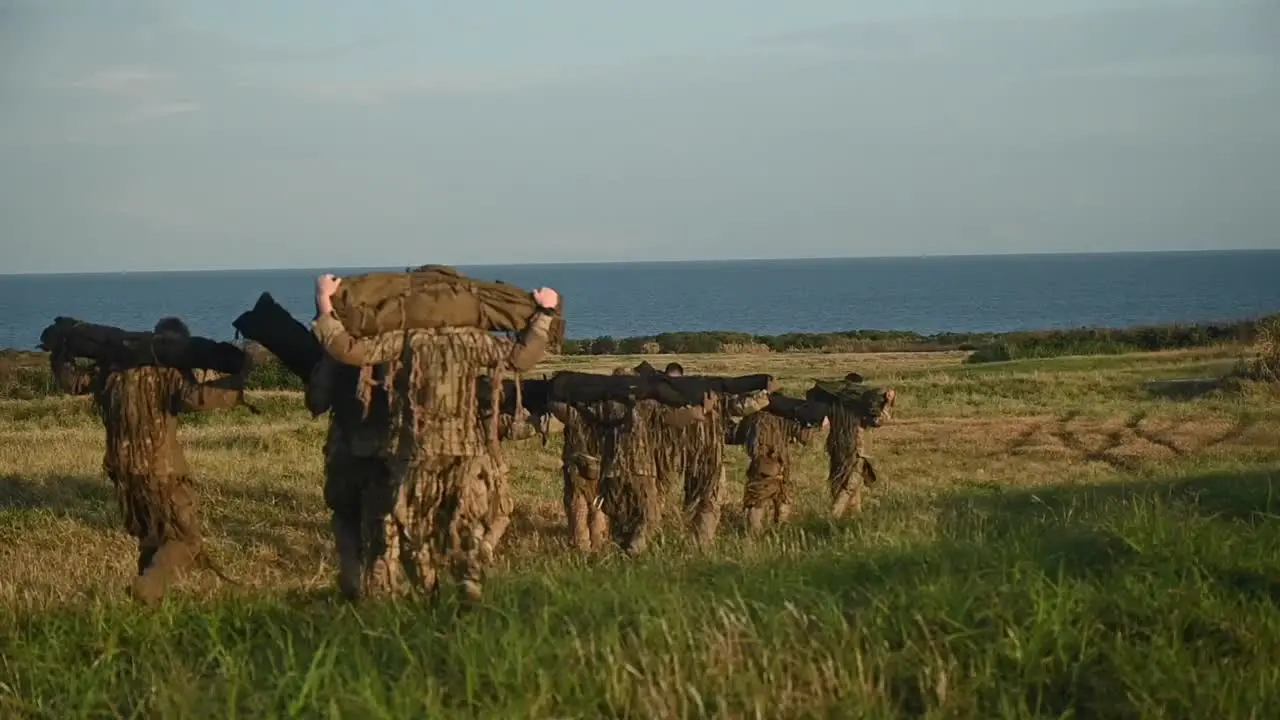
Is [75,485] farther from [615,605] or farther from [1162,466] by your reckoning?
[1162,466]

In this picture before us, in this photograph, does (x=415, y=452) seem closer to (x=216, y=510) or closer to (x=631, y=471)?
(x=631, y=471)

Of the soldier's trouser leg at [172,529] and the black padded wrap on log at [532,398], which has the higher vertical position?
the black padded wrap on log at [532,398]

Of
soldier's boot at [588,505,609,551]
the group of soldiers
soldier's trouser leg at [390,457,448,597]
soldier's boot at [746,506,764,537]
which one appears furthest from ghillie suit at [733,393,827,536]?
soldier's trouser leg at [390,457,448,597]

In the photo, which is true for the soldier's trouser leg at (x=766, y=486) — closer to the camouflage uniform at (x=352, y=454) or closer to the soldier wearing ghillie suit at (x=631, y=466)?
the soldier wearing ghillie suit at (x=631, y=466)

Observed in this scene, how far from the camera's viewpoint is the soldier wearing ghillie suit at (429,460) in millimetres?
7910

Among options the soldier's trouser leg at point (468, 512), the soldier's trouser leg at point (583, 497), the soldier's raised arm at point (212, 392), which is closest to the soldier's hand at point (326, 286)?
the soldier's trouser leg at point (468, 512)

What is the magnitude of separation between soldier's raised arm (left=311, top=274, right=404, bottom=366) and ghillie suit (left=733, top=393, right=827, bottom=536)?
7.07m

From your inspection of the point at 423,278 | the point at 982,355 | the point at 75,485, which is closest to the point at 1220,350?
the point at 982,355

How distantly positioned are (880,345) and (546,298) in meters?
54.6

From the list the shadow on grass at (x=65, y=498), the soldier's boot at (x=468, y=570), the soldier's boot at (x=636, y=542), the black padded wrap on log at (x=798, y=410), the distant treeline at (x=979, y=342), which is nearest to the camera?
the soldier's boot at (x=468, y=570)

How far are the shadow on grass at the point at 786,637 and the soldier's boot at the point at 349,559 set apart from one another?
0.27 metres

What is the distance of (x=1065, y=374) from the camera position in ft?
116

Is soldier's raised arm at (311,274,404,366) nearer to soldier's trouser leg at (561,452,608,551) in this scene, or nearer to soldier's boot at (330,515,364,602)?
soldier's boot at (330,515,364,602)

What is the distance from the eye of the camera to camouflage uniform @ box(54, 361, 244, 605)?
9.57 metres
